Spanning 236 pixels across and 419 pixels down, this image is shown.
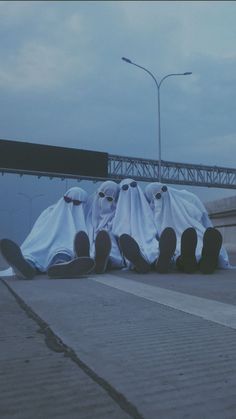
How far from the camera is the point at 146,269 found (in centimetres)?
1463

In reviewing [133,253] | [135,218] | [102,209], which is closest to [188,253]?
[133,253]

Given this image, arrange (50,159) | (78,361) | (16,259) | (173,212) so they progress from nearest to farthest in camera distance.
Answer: (78,361), (16,259), (173,212), (50,159)

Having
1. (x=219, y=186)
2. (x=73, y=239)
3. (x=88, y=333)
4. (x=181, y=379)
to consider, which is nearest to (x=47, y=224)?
(x=73, y=239)

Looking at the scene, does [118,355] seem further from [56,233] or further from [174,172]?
[174,172]

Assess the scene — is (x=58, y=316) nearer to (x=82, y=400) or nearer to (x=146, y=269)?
(x=82, y=400)

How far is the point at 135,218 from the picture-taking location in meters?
16.3

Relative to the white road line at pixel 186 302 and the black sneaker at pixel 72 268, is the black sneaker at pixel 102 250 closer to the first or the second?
the black sneaker at pixel 72 268

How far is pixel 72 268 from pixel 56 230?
2.71 m

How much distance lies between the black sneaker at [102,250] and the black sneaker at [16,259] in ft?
5.77

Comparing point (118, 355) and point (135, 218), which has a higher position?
point (135, 218)

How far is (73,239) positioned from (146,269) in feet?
7.40

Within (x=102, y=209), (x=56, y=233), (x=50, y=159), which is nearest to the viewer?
(x=56, y=233)

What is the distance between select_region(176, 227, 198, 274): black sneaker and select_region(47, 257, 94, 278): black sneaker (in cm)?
256

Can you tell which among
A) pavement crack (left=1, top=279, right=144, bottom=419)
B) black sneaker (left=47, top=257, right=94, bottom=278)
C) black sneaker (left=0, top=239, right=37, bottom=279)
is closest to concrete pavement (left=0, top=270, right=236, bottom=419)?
pavement crack (left=1, top=279, right=144, bottom=419)
